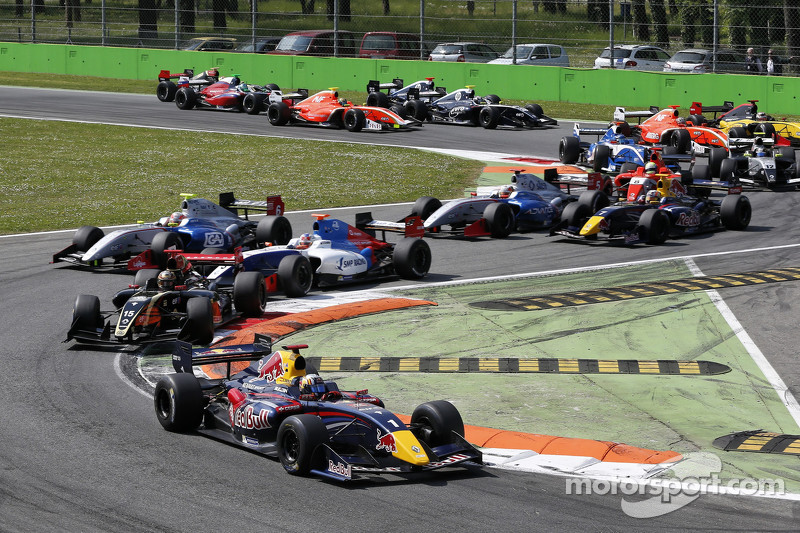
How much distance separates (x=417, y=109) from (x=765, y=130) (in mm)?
12219

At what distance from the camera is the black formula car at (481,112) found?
118ft

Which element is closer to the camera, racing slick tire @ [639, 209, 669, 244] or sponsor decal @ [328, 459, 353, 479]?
sponsor decal @ [328, 459, 353, 479]

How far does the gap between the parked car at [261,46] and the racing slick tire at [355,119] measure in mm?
11513

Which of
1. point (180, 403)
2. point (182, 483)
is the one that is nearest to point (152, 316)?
point (180, 403)

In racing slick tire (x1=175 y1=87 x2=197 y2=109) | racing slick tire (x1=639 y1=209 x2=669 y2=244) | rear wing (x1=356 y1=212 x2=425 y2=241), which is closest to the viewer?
rear wing (x1=356 y1=212 x2=425 y2=241)

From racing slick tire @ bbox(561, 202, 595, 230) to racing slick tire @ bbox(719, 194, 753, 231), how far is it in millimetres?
3148

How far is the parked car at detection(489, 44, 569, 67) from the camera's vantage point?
1693 inches

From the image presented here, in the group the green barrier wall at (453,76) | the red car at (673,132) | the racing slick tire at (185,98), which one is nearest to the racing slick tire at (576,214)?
the red car at (673,132)

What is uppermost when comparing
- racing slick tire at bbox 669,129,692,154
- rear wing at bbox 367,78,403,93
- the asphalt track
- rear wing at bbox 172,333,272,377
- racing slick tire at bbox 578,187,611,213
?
rear wing at bbox 367,78,403,93

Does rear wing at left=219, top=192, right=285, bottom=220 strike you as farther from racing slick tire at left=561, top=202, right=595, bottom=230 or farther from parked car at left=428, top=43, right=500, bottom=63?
parked car at left=428, top=43, right=500, bottom=63

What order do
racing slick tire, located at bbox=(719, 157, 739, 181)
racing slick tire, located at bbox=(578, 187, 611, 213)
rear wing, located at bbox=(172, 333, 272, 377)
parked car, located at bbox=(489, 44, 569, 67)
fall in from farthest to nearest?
parked car, located at bbox=(489, 44, 569, 67) → racing slick tire, located at bbox=(719, 157, 739, 181) → racing slick tire, located at bbox=(578, 187, 611, 213) → rear wing, located at bbox=(172, 333, 272, 377)

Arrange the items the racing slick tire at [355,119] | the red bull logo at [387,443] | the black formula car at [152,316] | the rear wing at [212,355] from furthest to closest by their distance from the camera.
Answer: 1. the racing slick tire at [355,119]
2. the black formula car at [152,316]
3. the rear wing at [212,355]
4. the red bull logo at [387,443]

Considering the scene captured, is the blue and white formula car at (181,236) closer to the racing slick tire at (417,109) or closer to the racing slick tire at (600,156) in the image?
the racing slick tire at (600,156)

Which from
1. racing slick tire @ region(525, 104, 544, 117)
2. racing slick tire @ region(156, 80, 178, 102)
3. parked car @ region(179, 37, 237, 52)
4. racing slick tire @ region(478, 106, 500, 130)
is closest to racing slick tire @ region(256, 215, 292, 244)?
racing slick tire @ region(478, 106, 500, 130)
